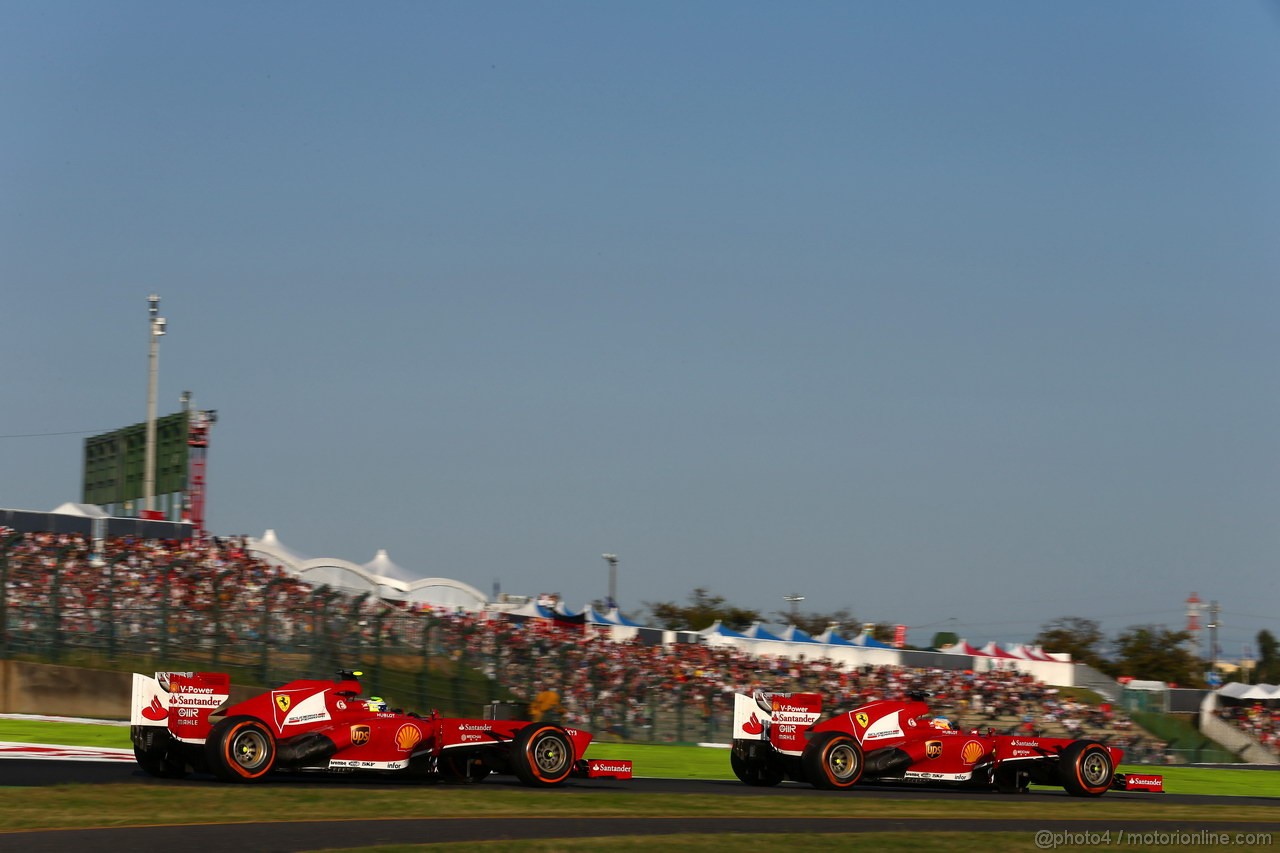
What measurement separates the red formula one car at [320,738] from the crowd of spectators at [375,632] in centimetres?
842

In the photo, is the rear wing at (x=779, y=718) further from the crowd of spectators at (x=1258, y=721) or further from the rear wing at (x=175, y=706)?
the crowd of spectators at (x=1258, y=721)

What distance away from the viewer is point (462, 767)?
15.4 meters

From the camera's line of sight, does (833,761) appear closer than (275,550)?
Yes

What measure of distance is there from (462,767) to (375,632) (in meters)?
9.21

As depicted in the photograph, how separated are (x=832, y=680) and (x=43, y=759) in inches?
858

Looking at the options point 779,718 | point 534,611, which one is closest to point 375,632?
point 779,718

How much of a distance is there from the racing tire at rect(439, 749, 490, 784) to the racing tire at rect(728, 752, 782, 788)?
3.37m

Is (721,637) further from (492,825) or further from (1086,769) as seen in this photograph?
(492,825)

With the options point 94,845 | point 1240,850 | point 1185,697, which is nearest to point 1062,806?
point 1240,850

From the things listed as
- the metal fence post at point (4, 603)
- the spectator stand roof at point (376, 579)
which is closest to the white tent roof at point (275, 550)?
the spectator stand roof at point (376, 579)

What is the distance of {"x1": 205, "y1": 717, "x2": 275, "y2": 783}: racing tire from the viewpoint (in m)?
14.0

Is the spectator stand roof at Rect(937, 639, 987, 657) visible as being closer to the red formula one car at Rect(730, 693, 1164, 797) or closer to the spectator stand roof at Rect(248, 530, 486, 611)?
the spectator stand roof at Rect(248, 530, 486, 611)

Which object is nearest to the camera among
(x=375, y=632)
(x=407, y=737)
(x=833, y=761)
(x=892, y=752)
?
(x=407, y=737)

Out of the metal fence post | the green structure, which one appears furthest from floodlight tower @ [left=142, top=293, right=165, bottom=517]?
the metal fence post
